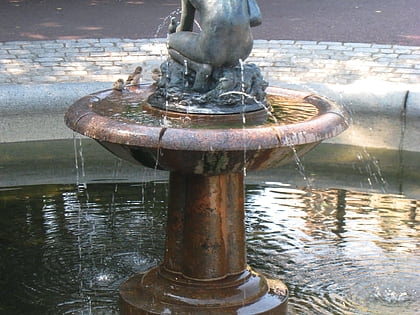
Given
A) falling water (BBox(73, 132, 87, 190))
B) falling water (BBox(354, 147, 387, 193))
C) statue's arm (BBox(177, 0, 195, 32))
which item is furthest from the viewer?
falling water (BBox(354, 147, 387, 193))

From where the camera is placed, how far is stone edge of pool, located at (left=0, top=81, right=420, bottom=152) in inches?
316

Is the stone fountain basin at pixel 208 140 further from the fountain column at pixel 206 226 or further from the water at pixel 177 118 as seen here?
the fountain column at pixel 206 226

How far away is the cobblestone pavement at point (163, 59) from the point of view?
9984 mm

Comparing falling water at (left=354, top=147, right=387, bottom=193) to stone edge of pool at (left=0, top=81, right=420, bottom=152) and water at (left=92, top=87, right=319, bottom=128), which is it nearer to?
stone edge of pool at (left=0, top=81, right=420, bottom=152)

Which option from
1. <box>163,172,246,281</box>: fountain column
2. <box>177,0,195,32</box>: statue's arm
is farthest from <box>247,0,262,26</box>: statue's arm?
<box>163,172,246,281</box>: fountain column

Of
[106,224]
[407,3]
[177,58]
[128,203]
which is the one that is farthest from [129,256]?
[407,3]

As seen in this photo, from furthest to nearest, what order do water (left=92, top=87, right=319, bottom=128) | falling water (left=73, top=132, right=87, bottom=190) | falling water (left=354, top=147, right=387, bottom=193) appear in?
1. falling water (left=354, top=147, right=387, bottom=193)
2. falling water (left=73, top=132, right=87, bottom=190)
3. water (left=92, top=87, right=319, bottom=128)

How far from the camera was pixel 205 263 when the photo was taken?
4.79 meters

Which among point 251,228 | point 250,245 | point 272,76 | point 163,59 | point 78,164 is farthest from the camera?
point 163,59

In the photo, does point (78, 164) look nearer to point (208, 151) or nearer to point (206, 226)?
point (206, 226)

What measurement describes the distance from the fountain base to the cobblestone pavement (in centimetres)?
501

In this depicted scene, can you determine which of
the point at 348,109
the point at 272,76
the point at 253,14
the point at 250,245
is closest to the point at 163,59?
the point at 272,76

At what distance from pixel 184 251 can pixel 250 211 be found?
208 cm

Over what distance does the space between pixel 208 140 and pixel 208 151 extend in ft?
0.21
